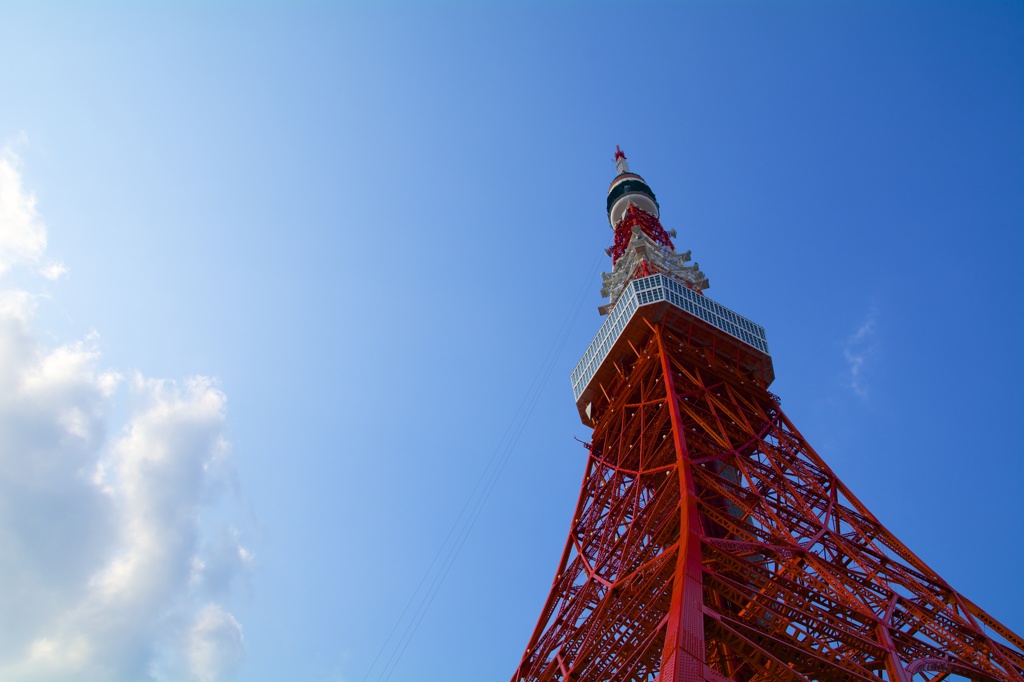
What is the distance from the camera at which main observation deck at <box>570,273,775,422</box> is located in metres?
30.7

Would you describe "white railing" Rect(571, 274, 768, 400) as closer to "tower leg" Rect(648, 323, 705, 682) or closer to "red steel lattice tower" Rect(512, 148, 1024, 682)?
"red steel lattice tower" Rect(512, 148, 1024, 682)

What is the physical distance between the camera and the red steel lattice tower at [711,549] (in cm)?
1859

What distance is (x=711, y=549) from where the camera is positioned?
21203 mm

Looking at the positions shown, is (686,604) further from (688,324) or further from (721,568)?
(688,324)

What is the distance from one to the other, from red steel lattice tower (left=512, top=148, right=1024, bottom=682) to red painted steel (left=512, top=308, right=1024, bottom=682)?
5cm

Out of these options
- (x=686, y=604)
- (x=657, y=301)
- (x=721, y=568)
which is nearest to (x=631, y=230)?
(x=657, y=301)

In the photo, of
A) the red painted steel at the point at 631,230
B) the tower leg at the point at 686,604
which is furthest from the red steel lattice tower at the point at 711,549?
the red painted steel at the point at 631,230

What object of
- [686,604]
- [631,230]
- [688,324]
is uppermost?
[631,230]

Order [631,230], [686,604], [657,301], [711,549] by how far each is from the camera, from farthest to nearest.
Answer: [631,230]
[657,301]
[711,549]
[686,604]

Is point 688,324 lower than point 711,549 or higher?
higher

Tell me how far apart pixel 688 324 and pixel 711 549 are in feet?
37.5

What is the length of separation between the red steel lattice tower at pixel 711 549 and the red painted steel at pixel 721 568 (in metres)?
0.05

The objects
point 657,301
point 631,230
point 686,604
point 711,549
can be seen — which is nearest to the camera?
point 686,604

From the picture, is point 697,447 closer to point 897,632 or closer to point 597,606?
point 597,606
